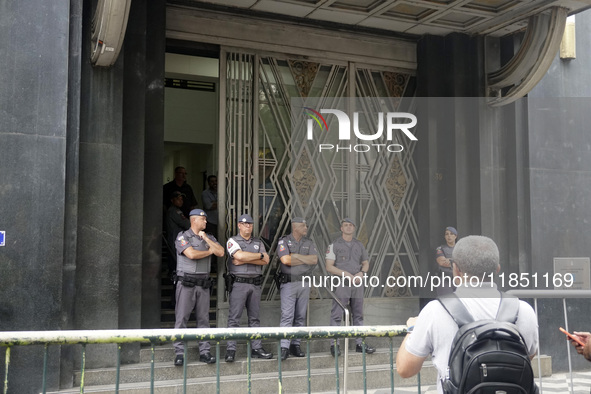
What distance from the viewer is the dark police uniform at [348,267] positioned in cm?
801

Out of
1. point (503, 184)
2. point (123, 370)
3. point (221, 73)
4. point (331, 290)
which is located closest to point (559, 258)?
point (503, 184)

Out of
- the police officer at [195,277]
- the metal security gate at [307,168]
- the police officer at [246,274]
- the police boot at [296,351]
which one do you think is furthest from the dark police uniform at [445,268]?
the police officer at [195,277]

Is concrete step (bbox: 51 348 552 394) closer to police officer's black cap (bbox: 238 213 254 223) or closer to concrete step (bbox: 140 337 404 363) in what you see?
concrete step (bbox: 140 337 404 363)

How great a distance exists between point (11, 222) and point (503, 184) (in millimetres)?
6514

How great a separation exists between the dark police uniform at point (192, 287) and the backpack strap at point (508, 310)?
485 centimetres

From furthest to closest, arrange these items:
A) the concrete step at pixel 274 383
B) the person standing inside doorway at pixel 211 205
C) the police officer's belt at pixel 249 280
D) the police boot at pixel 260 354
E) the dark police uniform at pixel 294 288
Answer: the person standing inside doorway at pixel 211 205, the dark police uniform at pixel 294 288, the police officer's belt at pixel 249 280, the police boot at pixel 260 354, the concrete step at pixel 274 383

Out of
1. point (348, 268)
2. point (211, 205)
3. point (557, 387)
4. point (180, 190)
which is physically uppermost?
point (180, 190)

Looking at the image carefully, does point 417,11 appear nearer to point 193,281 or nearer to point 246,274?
point 246,274

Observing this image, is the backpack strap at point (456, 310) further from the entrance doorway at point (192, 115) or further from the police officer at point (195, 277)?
the entrance doorway at point (192, 115)

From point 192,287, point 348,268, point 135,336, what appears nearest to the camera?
point 135,336

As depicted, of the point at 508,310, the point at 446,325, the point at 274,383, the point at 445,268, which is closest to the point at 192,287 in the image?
the point at 274,383

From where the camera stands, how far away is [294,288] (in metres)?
7.80

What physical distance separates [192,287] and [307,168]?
2.49 metres

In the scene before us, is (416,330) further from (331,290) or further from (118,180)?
(331,290)
